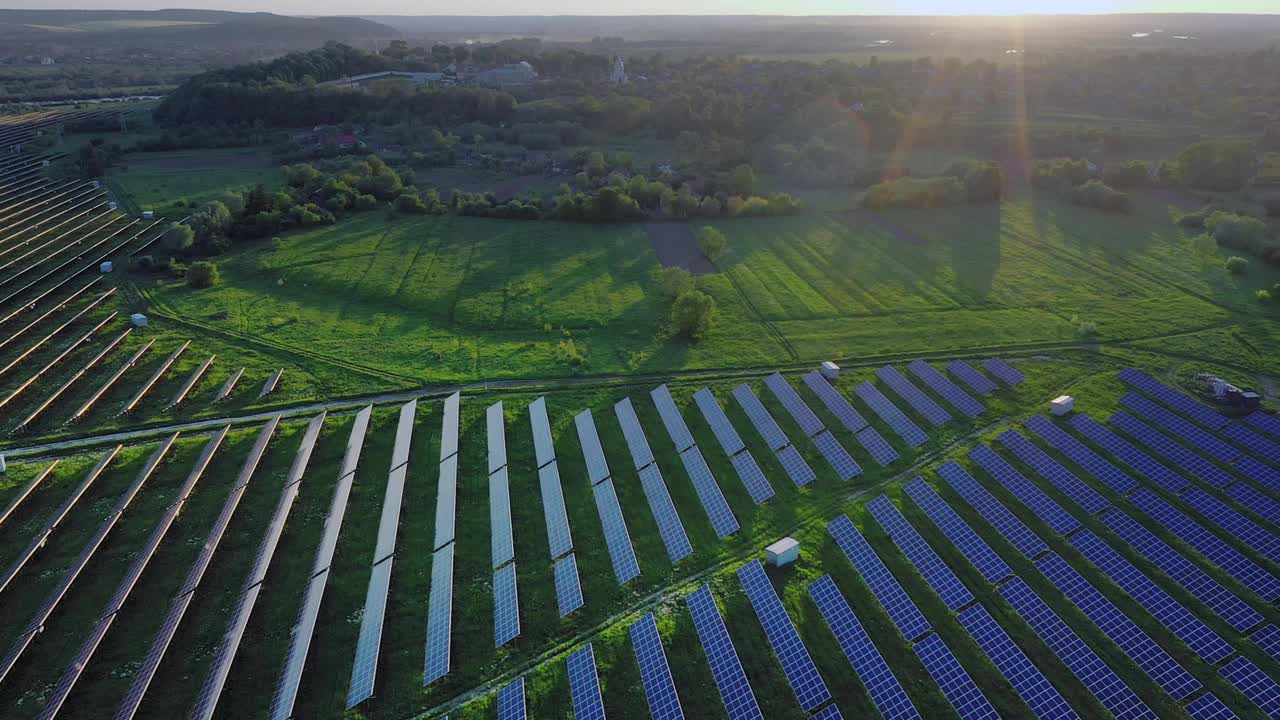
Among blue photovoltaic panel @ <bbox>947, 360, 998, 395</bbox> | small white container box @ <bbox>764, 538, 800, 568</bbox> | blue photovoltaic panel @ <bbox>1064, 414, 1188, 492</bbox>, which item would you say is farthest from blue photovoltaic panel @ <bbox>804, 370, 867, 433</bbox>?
blue photovoltaic panel @ <bbox>1064, 414, 1188, 492</bbox>

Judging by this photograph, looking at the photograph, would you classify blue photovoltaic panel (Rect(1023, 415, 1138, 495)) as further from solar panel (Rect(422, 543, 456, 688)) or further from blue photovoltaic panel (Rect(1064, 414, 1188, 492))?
solar panel (Rect(422, 543, 456, 688))

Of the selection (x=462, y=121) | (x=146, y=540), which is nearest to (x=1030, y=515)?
(x=146, y=540)

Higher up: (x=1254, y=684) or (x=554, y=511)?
(x=554, y=511)

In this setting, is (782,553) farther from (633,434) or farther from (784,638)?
(633,434)

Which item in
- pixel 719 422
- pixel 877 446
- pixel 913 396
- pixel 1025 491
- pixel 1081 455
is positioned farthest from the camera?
pixel 913 396

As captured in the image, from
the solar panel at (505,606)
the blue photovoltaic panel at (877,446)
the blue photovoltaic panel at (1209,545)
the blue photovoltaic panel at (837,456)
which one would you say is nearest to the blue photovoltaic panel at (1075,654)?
the blue photovoltaic panel at (1209,545)

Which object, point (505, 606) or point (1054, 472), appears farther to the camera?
point (1054, 472)

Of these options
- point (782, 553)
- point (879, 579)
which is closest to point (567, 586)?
point (782, 553)
